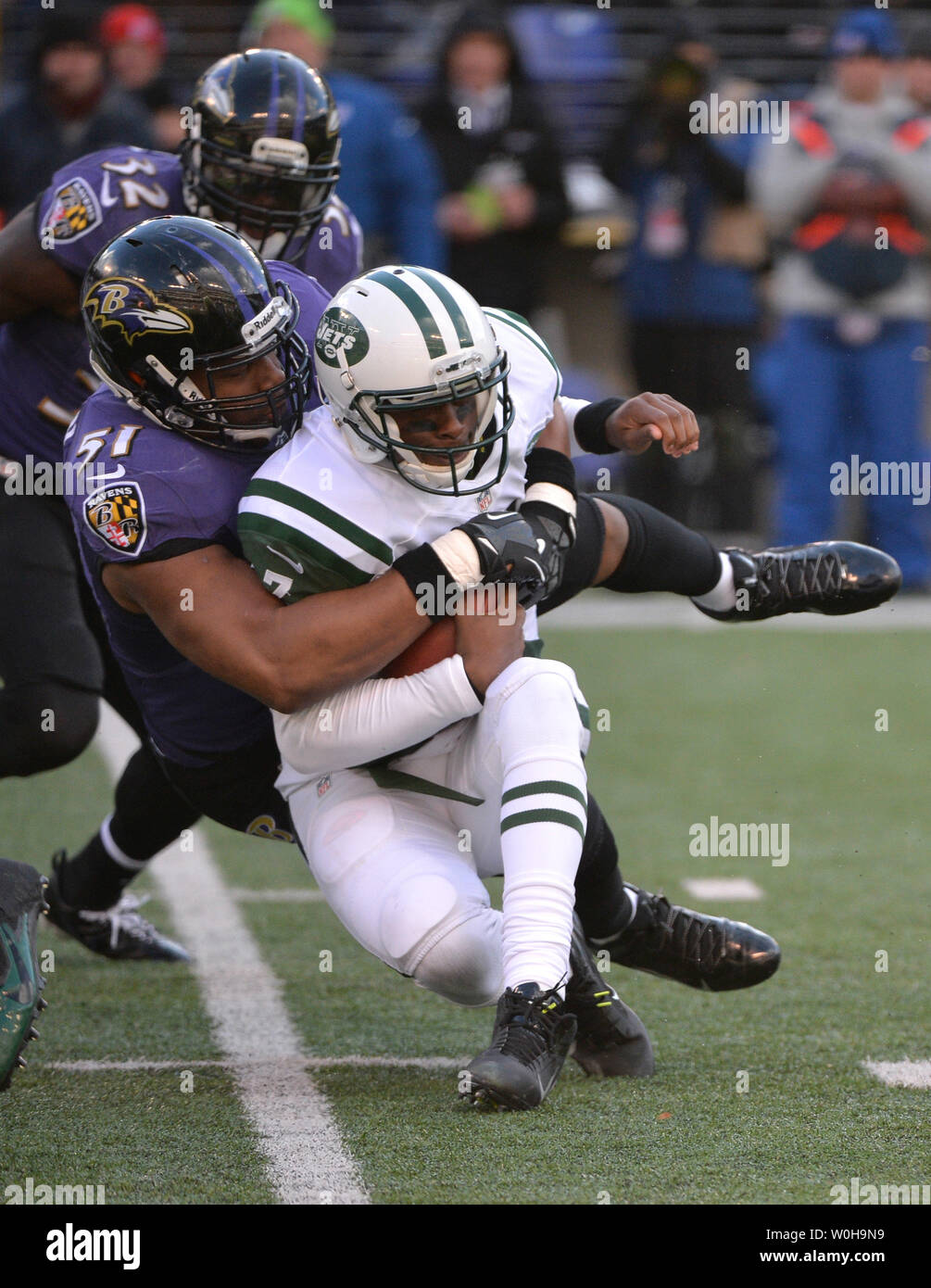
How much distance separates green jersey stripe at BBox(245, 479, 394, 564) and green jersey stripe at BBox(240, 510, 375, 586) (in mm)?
33

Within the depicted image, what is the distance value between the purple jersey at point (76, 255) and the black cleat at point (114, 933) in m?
0.95

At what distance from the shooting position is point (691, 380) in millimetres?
8578

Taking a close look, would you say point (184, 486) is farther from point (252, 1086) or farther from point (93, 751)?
point (93, 751)

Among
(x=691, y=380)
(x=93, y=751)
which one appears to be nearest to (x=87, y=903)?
(x=93, y=751)

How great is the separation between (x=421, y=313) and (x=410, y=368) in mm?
103

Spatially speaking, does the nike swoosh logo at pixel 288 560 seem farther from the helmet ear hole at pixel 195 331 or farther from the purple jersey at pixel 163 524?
the helmet ear hole at pixel 195 331

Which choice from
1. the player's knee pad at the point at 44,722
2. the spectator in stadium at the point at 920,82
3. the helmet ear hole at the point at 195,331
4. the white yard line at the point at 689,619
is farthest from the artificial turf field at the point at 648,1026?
the spectator in stadium at the point at 920,82

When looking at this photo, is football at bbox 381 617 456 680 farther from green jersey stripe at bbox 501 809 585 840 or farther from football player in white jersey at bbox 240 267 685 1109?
green jersey stripe at bbox 501 809 585 840

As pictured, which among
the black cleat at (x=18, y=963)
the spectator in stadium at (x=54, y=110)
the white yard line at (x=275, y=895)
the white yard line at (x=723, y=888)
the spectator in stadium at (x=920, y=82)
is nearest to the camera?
the black cleat at (x=18, y=963)

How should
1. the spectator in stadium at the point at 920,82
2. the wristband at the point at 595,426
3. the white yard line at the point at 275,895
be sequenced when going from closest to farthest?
the wristband at the point at 595,426 → the white yard line at the point at 275,895 → the spectator in stadium at the point at 920,82

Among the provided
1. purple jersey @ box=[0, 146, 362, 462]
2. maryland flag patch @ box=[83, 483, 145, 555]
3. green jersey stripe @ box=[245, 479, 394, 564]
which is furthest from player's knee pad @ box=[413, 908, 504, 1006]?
purple jersey @ box=[0, 146, 362, 462]

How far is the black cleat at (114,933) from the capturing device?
401 cm

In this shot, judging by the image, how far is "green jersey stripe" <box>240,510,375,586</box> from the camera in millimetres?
2920

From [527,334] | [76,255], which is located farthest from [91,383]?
[527,334]
